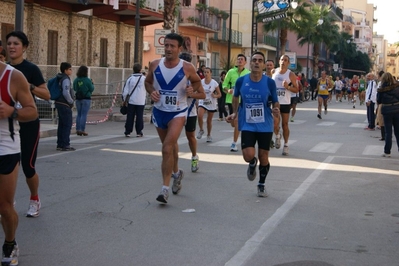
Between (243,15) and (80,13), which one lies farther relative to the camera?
(243,15)

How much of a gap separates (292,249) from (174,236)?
1.15 metres

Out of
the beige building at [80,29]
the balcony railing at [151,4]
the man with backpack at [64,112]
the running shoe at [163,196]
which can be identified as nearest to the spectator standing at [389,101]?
the man with backpack at [64,112]

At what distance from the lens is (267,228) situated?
7.49m

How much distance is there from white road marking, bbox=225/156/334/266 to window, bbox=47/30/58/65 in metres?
20.0

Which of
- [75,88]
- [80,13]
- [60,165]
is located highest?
[80,13]

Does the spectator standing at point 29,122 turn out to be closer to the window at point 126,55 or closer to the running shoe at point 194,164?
the running shoe at point 194,164

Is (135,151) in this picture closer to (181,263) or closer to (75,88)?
(75,88)

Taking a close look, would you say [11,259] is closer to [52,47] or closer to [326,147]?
[326,147]

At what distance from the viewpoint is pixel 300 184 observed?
10680mm

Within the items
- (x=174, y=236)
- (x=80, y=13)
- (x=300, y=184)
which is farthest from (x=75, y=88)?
(x=80, y=13)

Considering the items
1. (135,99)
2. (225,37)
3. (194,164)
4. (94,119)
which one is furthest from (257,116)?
(225,37)

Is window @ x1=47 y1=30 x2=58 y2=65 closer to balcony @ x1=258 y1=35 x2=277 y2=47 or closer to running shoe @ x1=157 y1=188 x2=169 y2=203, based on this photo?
running shoe @ x1=157 y1=188 x2=169 y2=203

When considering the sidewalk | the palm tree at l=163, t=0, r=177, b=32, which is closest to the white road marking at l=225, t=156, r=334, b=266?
the sidewalk

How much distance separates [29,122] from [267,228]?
2.64m
